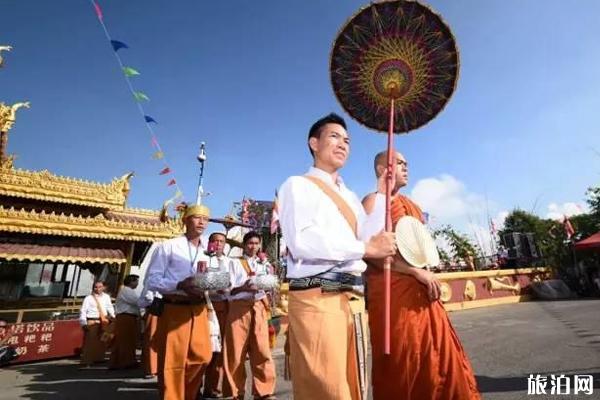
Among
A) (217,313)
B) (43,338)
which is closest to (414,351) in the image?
(217,313)

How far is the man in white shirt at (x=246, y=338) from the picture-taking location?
4266 millimetres

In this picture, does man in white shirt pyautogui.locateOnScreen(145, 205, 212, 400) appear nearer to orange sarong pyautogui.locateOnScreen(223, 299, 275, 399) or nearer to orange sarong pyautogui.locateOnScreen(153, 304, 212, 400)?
orange sarong pyautogui.locateOnScreen(153, 304, 212, 400)

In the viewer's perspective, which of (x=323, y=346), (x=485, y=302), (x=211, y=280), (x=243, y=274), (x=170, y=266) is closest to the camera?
(x=323, y=346)

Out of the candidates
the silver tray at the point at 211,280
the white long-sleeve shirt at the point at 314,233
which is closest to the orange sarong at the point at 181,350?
the silver tray at the point at 211,280

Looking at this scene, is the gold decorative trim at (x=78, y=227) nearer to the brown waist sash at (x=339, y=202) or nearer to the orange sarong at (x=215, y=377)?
the orange sarong at (x=215, y=377)

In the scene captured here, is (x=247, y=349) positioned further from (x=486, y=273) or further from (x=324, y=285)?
(x=486, y=273)

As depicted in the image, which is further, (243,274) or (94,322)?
(94,322)

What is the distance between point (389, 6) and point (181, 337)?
11.2 ft

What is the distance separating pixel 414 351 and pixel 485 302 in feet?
47.6

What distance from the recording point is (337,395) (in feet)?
5.12

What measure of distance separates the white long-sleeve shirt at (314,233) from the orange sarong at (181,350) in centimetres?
217

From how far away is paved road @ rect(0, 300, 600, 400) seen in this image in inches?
165

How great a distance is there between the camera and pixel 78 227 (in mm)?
9234

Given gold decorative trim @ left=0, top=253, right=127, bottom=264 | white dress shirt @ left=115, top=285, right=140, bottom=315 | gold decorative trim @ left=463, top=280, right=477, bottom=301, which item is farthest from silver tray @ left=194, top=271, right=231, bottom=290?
gold decorative trim @ left=463, top=280, right=477, bottom=301
